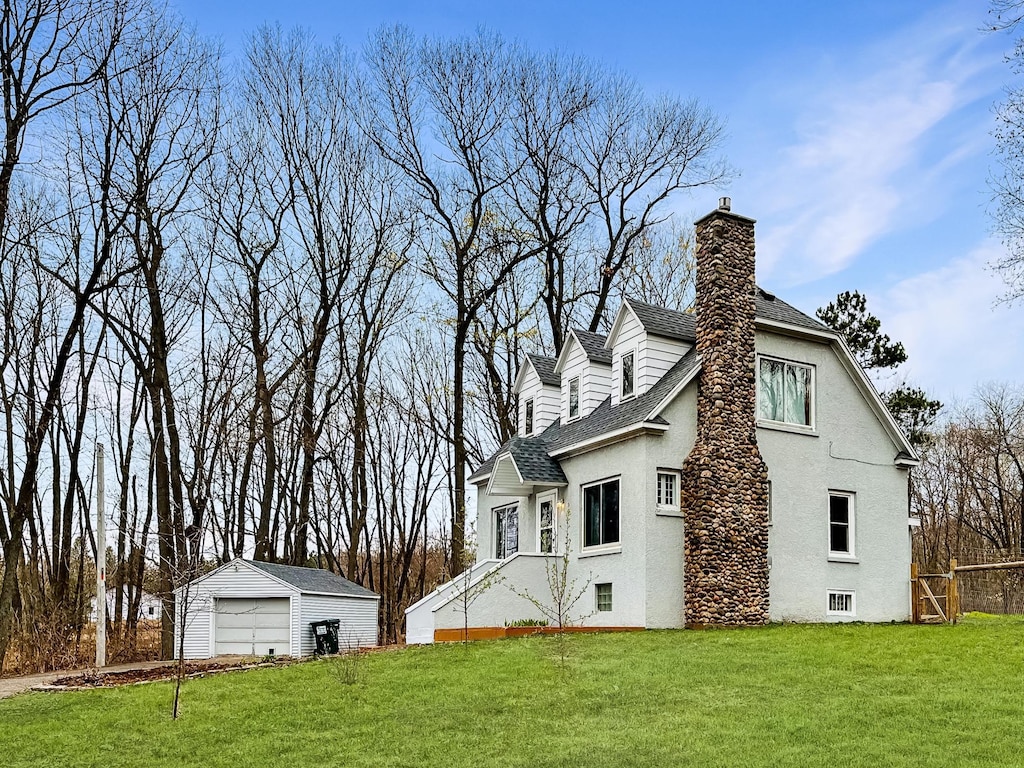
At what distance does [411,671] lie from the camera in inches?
575

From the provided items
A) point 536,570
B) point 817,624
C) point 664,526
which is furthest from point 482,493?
point 817,624

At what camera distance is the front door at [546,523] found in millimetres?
22859

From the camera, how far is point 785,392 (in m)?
21.2

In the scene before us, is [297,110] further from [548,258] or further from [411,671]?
[411,671]

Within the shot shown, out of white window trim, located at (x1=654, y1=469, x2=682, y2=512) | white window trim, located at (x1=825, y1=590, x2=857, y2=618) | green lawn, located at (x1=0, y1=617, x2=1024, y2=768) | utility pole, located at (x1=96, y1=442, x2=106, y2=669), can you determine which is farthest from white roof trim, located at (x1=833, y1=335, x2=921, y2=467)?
utility pole, located at (x1=96, y1=442, x2=106, y2=669)

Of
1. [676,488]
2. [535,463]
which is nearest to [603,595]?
[676,488]

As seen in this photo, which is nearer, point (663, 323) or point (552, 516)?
point (663, 323)

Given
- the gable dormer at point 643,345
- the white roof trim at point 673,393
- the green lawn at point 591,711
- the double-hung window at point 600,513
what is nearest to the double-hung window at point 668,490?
the double-hung window at point 600,513

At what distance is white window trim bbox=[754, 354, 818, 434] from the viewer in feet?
67.8

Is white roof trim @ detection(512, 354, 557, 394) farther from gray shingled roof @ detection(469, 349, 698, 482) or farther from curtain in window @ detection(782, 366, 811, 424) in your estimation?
curtain in window @ detection(782, 366, 811, 424)

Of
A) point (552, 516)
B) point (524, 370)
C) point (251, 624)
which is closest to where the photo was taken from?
point (552, 516)

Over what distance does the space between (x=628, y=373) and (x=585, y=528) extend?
11.7ft

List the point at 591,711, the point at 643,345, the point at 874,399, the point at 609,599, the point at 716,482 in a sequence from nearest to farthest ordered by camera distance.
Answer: the point at 591,711
the point at 716,482
the point at 609,599
the point at 643,345
the point at 874,399

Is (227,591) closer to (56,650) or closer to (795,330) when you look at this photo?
(56,650)
